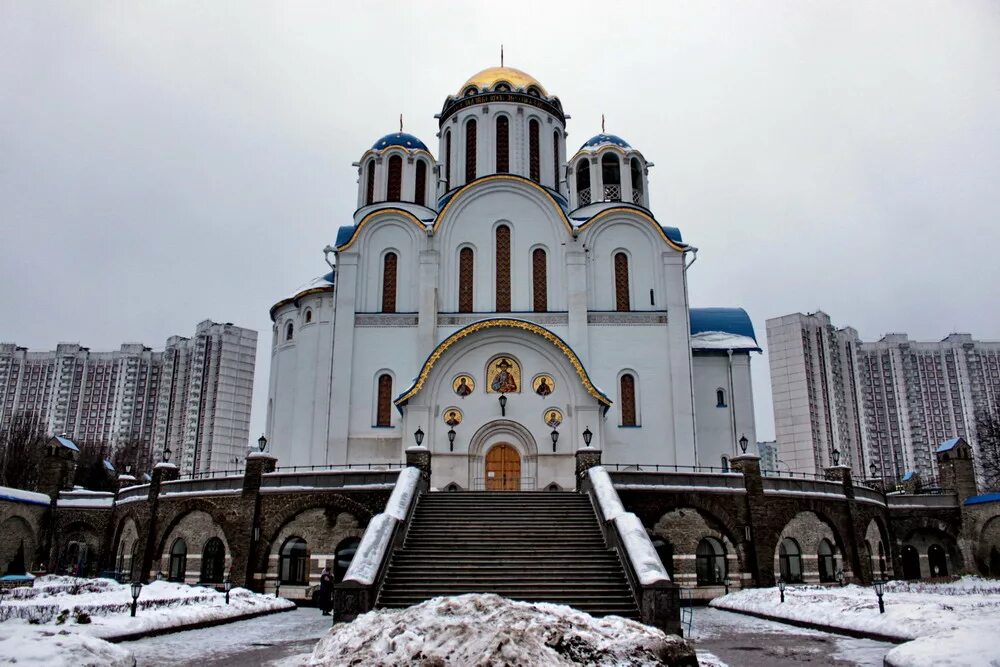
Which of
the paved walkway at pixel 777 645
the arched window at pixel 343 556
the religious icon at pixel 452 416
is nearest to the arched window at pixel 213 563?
the arched window at pixel 343 556

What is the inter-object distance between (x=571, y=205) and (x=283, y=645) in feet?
81.3

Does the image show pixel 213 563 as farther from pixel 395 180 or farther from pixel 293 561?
pixel 395 180

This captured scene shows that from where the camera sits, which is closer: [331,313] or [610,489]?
[610,489]

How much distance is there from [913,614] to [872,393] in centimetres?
6616

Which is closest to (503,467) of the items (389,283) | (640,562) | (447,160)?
(389,283)

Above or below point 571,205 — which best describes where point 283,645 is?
below

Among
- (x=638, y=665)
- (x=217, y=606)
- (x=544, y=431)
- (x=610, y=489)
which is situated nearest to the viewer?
(x=638, y=665)

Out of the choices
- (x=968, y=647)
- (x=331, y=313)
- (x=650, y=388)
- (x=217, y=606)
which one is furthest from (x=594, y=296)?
(x=968, y=647)

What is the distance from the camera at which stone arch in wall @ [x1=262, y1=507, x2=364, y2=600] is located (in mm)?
21969

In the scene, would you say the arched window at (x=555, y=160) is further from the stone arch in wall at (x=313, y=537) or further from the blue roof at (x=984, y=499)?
the blue roof at (x=984, y=499)

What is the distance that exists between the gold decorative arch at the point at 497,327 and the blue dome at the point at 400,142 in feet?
35.3

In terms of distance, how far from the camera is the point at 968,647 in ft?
31.7

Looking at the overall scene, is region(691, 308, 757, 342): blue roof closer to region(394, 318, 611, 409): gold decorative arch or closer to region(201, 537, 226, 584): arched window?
region(394, 318, 611, 409): gold decorative arch

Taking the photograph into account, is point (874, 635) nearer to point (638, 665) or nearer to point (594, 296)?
point (638, 665)
